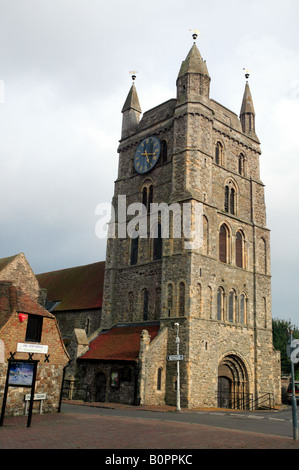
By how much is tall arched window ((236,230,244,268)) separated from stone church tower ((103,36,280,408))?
0.08 metres

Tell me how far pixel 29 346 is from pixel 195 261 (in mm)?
13390

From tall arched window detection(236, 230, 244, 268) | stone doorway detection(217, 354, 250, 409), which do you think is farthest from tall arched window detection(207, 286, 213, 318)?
tall arched window detection(236, 230, 244, 268)

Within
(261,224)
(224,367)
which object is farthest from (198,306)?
(261,224)

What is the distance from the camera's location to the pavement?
10.9 meters

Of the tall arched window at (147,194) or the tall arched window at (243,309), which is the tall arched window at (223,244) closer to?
the tall arched window at (243,309)

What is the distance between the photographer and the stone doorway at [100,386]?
1120 inches

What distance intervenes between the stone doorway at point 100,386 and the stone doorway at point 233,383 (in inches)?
305

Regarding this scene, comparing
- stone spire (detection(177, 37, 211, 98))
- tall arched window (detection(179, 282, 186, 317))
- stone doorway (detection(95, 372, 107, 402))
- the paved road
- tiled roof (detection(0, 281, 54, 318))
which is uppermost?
stone spire (detection(177, 37, 211, 98))

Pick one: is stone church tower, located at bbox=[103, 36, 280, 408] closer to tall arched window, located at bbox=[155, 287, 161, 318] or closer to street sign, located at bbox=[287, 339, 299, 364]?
tall arched window, located at bbox=[155, 287, 161, 318]

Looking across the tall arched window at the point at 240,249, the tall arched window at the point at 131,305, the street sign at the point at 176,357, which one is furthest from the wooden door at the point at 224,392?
the tall arched window at the point at 240,249

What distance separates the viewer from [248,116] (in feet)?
126

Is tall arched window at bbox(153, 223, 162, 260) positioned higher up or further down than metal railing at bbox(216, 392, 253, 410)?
higher up

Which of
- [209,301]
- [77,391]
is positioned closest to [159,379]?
[209,301]

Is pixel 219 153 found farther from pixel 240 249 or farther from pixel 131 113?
pixel 131 113
